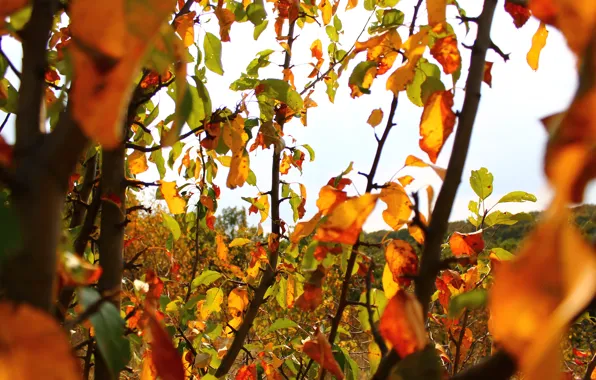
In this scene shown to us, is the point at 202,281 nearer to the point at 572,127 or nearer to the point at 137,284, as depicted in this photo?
the point at 137,284

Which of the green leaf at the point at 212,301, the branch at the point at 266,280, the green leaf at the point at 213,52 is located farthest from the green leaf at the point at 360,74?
the green leaf at the point at 212,301

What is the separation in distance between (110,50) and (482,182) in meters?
1.21

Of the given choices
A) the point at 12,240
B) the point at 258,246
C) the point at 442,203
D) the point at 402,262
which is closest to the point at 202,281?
the point at 258,246

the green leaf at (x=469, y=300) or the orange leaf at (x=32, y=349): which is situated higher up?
the green leaf at (x=469, y=300)

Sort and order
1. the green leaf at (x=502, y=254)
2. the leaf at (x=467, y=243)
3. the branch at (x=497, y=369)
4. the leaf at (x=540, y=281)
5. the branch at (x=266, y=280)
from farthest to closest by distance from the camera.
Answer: the branch at (x=266, y=280), the green leaf at (x=502, y=254), the leaf at (x=467, y=243), the branch at (x=497, y=369), the leaf at (x=540, y=281)

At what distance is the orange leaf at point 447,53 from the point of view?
0.63 m

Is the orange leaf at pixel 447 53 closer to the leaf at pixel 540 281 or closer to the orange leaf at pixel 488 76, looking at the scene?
the orange leaf at pixel 488 76

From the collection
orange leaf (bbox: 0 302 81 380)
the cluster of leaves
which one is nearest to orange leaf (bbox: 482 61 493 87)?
the cluster of leaves

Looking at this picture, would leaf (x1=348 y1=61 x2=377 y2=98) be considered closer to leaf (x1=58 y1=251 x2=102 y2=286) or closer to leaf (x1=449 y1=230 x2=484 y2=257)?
leaf (x1=449 y1=230 x2=484 y2=257)

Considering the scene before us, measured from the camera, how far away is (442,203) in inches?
17.7

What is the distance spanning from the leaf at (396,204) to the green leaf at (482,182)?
0.65 m

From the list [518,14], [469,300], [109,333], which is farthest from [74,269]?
[518,14]

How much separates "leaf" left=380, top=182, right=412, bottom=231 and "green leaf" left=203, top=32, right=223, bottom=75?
490mm

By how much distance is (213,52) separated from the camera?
1022 mm
